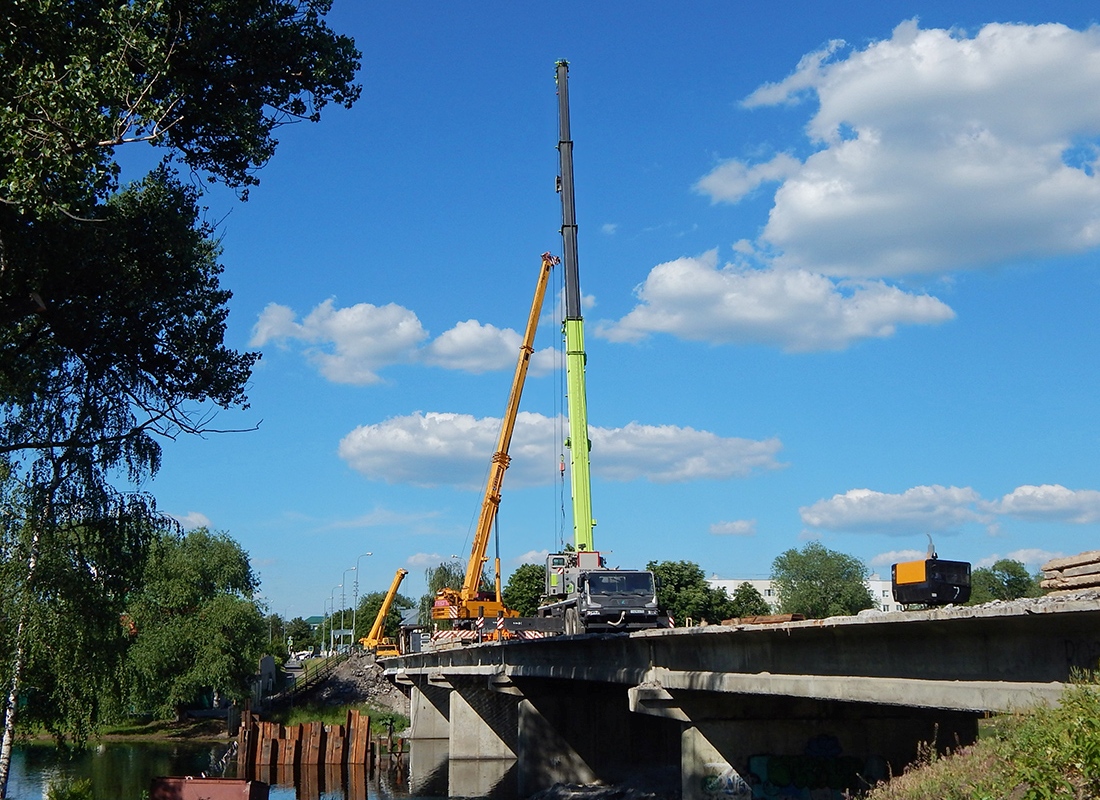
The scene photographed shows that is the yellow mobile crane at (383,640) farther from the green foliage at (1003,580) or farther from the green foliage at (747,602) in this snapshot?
the green foliage at (1003,580)

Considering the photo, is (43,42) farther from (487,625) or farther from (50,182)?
(487,625)

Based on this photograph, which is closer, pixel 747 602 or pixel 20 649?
pixel 20 649

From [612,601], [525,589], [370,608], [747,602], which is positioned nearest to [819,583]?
[747,602]

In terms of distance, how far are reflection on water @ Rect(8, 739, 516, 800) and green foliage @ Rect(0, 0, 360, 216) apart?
32643 millimetres

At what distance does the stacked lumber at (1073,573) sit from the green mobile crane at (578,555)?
65.5 ft

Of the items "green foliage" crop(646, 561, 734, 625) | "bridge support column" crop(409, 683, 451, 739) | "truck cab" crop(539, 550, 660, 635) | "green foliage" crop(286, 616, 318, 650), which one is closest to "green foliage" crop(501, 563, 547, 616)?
"green foliage" crop(646, 561, 734, 625)

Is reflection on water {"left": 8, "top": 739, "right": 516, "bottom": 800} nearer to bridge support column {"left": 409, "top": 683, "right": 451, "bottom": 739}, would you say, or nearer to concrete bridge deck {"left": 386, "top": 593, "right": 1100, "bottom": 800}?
bridge support column {"left": 409, "top": 683, "right": 451, "bottom": 739}

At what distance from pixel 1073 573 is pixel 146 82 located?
14497 millimetres

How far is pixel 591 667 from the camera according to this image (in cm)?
2903

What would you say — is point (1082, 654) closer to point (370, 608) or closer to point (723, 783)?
point (723, 783)

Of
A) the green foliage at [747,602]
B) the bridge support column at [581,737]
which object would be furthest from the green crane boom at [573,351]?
the green foliage at [747,602]

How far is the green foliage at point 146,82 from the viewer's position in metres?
14.6

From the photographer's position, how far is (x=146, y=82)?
15.8m

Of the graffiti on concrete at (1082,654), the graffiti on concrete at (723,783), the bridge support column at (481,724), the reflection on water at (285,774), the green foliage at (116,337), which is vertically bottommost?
the reflection on water at (285,774)
